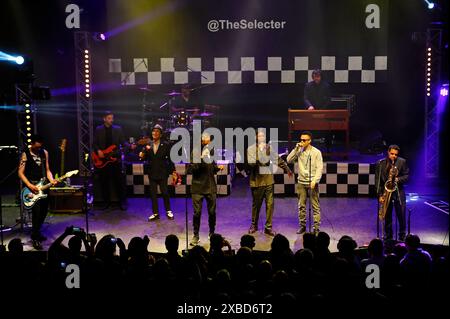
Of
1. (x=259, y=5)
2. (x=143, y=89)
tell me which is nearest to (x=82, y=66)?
(x=143, y=89)

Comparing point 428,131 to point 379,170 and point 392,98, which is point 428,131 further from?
point 379,170

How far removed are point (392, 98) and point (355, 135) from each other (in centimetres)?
110

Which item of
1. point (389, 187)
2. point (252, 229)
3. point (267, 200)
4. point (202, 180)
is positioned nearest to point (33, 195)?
point (202, 180)

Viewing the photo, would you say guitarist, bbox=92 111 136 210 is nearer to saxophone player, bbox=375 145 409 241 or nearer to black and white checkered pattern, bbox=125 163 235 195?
black and white checkered pattern, bbox=125 163 235 195

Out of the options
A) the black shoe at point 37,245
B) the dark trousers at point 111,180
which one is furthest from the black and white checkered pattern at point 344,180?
the black shoe at point 37,245

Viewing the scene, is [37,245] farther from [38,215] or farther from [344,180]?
[344,180]

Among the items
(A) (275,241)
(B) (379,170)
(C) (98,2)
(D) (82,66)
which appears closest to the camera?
(A) (275,241)

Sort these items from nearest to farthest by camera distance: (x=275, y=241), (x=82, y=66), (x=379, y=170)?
(x=275, y=241)
(x=379, y=170)
(x=82, y=66)

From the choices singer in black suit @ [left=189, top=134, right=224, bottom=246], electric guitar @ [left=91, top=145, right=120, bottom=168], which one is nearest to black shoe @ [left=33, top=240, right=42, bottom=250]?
singer in black suit @ [left=189, top=134, right=224, bottom=246]

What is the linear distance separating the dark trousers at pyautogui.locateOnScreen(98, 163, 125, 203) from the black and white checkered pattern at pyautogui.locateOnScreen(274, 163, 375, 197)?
9.48 ft

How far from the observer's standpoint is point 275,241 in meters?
5.38

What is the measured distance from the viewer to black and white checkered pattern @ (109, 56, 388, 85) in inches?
472

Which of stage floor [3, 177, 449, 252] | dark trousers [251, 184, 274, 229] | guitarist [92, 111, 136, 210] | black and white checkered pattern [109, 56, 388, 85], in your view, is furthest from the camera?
black and white checkered pattern [109, 56, 388, 85]

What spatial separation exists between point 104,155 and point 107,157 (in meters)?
0.06
